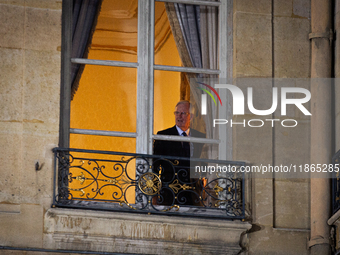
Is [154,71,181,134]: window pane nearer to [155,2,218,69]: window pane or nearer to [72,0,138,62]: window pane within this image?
[155,2,218,69]: window pane

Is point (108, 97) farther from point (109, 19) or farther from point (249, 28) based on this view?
point (249, 28)

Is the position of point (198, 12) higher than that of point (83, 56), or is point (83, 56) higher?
point (198, 12)

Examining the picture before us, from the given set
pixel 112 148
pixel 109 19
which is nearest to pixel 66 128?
pixel 112 148

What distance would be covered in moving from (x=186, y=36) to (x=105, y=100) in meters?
0.93

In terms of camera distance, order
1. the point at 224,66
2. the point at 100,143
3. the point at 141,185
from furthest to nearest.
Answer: the point at 224,66
the point at 100,143
the point at 141,185

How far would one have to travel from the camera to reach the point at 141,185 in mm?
4867

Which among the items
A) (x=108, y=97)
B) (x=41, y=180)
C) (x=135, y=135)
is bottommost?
(x=41, y=180)

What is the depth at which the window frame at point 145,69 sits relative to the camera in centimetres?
512

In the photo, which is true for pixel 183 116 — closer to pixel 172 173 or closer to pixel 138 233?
pixel 172 173

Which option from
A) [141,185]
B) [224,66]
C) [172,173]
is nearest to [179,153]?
[172,173]

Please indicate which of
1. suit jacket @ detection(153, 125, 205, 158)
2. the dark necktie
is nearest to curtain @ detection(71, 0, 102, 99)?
suit jacket @ detection(153, 125, 205, 158)

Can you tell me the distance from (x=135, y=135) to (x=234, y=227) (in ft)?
3.72

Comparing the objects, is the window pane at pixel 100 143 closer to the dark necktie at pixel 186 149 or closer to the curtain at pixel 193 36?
the dark necktie at pixel 186 149

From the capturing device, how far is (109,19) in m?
5.41
